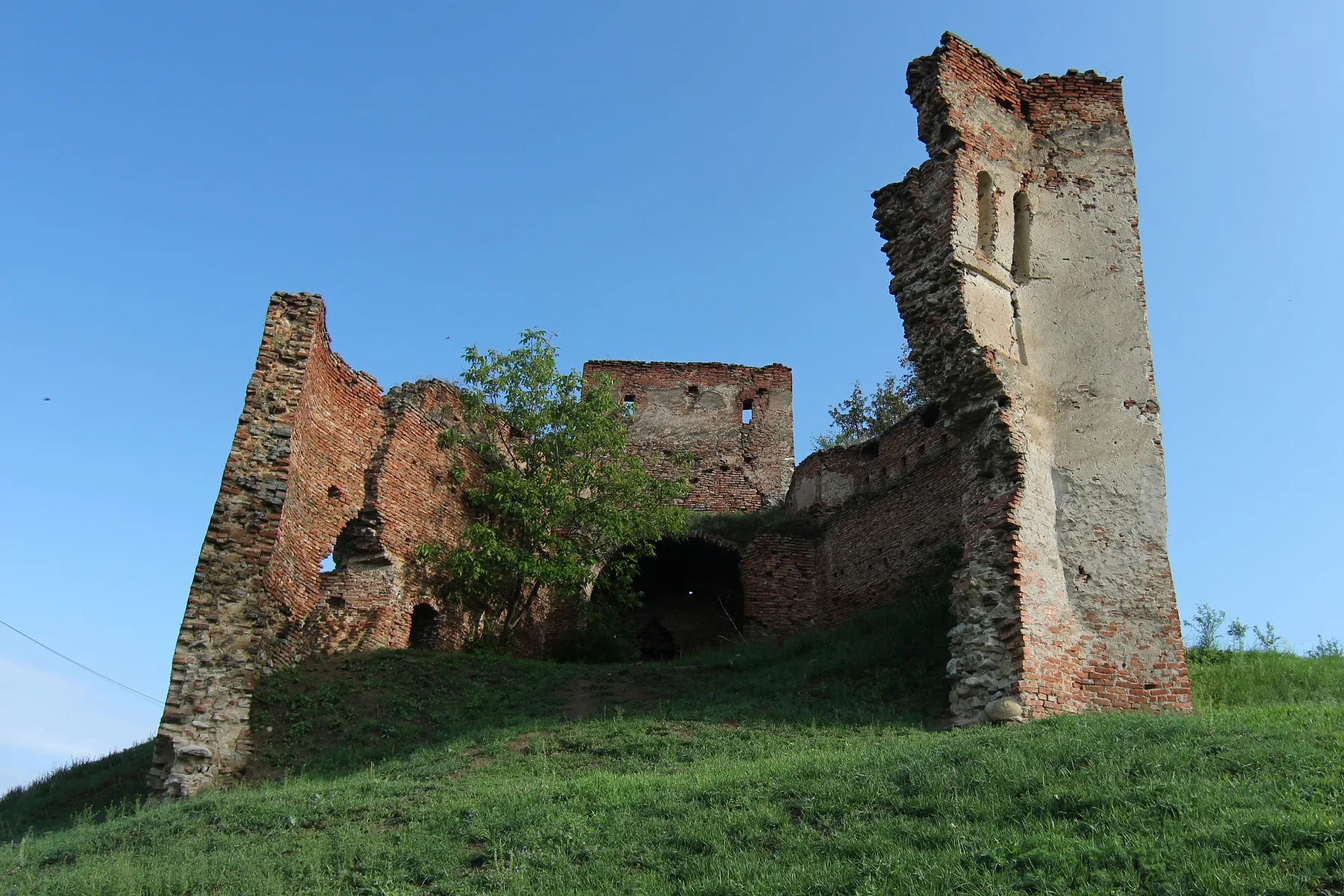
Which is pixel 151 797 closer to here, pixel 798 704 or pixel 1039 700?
pixel 798 704

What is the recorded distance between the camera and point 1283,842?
540cm

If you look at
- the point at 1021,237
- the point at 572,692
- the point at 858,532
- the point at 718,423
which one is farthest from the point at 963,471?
the point at 718,423

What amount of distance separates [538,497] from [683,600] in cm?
614

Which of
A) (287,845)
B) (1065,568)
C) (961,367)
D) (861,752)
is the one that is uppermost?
(961,367)

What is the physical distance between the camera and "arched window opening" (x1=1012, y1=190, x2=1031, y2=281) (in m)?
13.1

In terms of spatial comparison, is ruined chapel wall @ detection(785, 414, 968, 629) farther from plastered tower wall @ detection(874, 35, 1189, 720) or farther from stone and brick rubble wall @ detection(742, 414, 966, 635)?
plastered tower wall @ detection(874, 35, 1189, 720)

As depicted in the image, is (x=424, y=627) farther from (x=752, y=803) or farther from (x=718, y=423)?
(x=718, y=423)

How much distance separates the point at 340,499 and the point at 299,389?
7.22ft

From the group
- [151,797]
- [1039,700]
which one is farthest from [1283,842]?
[151,797]

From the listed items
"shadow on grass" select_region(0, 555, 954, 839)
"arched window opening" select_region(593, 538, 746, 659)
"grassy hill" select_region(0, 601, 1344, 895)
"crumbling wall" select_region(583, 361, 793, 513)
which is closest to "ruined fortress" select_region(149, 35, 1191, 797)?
"shadow on grass" select_region(0, 555, 954, 839)

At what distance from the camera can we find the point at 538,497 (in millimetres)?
16953

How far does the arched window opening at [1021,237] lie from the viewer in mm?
13109

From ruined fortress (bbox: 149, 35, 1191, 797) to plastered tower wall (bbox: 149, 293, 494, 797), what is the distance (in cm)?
3

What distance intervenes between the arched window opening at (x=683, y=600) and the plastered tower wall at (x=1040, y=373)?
927 centimetres
